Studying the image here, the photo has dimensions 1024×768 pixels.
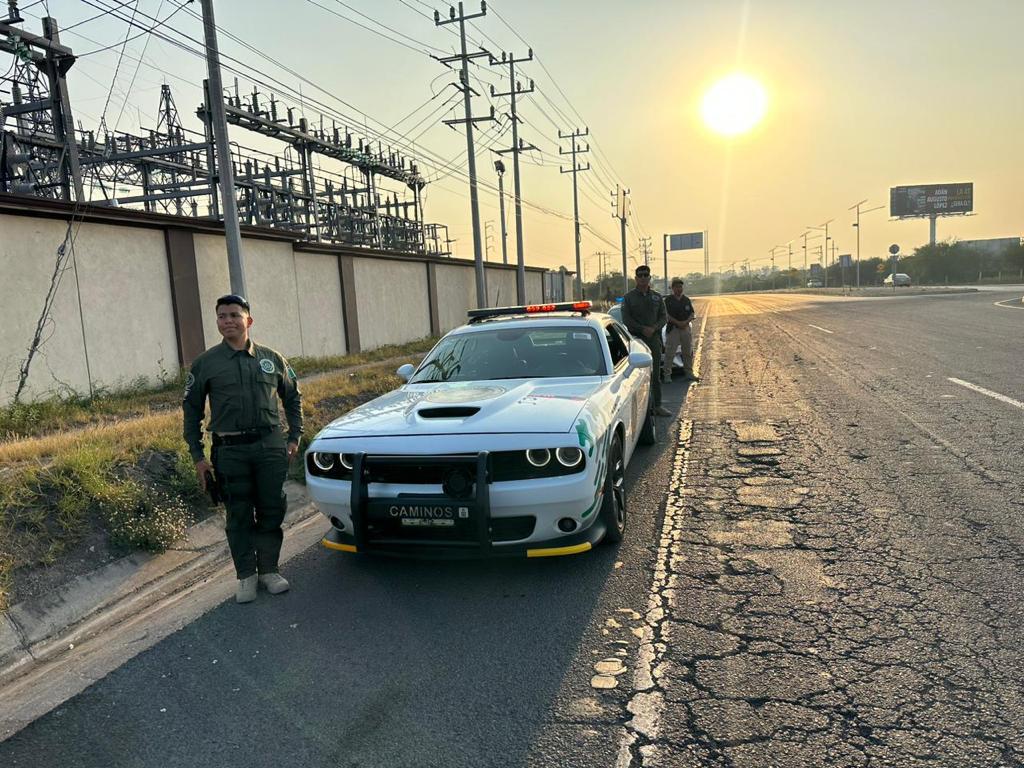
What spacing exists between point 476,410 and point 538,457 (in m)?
0.56

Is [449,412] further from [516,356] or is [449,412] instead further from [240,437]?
[516,356]

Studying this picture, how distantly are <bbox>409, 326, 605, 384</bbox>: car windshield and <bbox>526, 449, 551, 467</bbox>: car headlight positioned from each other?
1.48m

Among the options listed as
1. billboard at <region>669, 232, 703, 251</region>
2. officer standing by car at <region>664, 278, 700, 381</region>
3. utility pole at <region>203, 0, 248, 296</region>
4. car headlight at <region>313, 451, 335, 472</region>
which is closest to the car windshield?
car headlight at <region>313, 451, 335, 472</region>

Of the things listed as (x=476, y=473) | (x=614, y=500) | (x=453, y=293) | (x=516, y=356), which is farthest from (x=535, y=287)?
(x=476, y=473)

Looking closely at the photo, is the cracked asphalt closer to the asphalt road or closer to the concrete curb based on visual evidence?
the asphalt road

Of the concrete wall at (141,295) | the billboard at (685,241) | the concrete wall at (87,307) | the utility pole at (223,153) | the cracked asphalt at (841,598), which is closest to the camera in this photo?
the cracked asphalt at (841,598)

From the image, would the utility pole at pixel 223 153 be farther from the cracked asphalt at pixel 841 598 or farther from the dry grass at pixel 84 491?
the cracked asphalt at pixel 841 598

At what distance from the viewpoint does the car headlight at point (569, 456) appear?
12.3 ft

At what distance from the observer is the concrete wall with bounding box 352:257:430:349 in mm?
19609

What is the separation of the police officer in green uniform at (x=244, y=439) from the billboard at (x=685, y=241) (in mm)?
95508

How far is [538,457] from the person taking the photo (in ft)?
12.3

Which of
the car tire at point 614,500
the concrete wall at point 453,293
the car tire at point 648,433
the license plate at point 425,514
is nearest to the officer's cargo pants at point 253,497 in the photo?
the license plate at point 425,514

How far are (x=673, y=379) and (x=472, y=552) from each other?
9.28 m

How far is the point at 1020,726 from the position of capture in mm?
2410
